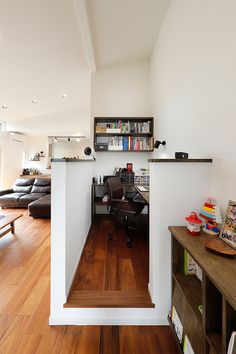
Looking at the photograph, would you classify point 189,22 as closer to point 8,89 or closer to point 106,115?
point 106,115

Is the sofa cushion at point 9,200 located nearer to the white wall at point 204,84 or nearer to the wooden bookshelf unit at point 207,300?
the white wall at point 204,84

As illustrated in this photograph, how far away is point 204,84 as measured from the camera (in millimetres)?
1436

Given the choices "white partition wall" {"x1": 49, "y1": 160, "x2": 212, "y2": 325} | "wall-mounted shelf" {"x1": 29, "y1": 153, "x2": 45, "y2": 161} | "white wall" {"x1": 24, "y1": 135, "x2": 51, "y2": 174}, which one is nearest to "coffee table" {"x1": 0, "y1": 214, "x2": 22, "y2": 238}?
"white partition wall" {"x1": 49, "y1": 160, "x2": 212, "y2": 325}

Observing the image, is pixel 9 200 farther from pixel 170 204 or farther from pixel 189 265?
pixel 189 265

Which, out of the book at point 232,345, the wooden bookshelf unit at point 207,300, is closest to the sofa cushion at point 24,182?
the wooden bookshelf unit at point 207,300

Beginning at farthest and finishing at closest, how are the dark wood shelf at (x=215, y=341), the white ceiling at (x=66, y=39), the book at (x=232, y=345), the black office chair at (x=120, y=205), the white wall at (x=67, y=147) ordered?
the white wall at (x=67, y=147) < the black office chair at (x=120, y=205) < the white ceiling at (x=66, y=39) < the dark wood shelf at (x=215, y=341) < the book at (x=232, y=345)

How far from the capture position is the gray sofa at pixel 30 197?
381 cm

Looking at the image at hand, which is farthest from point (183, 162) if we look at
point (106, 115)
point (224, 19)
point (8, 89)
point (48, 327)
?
point (8, 89)

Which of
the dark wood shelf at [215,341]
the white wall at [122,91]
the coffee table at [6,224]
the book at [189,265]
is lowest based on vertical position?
the coffee table at [6,224]

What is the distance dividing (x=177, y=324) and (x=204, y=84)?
1.93 meters

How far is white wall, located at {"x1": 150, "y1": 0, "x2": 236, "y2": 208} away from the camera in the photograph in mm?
1135

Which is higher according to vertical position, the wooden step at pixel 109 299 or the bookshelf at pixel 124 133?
the bookshelf at pixel 124 133

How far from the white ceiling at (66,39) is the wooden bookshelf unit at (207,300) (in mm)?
2994

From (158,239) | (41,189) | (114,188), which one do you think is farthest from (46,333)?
(41,189)
